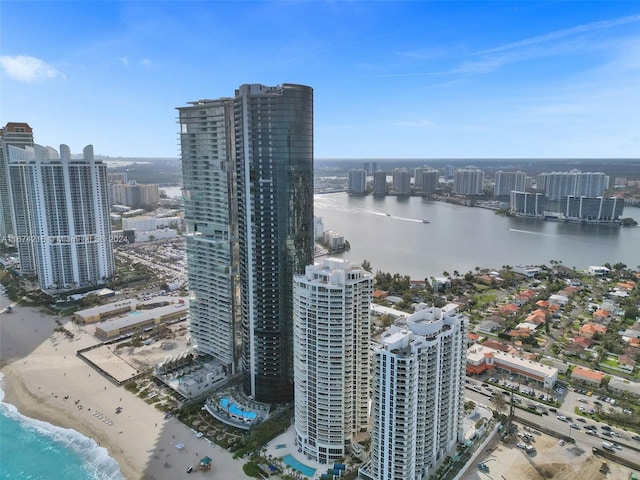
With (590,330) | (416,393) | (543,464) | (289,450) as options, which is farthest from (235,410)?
(590,330)

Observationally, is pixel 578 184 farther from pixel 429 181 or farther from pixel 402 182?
pixel 402 182

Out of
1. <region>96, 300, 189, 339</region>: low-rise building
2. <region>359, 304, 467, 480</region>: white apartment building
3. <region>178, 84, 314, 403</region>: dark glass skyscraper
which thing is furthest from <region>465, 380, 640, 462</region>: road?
<region>96, 300, 189, 339</region>: low-rise building

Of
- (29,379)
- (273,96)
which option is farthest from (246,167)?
(29,379)

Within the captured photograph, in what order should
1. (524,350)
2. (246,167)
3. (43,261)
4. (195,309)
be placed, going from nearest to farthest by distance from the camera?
(246,167)
(195,309)
(524,350)
(43,261)

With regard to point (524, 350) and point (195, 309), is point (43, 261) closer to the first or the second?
point (195, 309)

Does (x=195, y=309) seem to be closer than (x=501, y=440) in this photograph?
No

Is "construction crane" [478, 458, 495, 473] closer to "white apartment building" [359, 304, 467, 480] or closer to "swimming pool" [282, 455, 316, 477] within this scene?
"white apartment building" [359, 304, 467, 480]

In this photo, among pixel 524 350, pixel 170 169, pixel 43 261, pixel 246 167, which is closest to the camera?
pixel 246 167

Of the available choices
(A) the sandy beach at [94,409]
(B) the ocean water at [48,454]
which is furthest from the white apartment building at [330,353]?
(B) the ocean water at [48,454]
